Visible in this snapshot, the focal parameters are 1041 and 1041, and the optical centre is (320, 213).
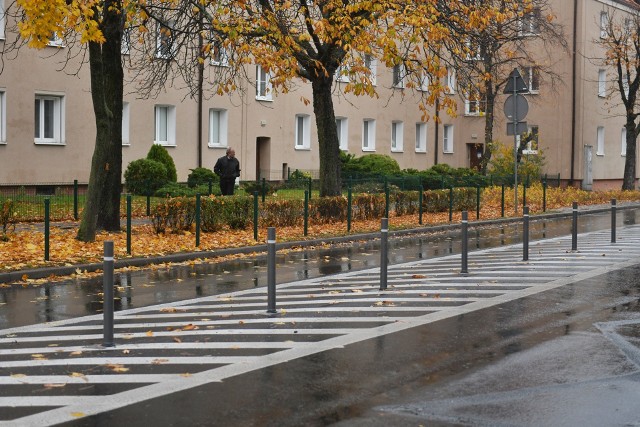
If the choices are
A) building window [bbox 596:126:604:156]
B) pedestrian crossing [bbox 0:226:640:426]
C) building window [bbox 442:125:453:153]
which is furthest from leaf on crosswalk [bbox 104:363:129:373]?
building window [bbox 596:126:604:156]

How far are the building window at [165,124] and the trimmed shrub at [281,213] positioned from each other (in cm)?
1525

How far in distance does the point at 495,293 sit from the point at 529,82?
129 feet

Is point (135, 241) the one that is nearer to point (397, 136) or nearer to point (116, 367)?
point (116, 367)

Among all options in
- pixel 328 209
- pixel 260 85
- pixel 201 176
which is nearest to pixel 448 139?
pixel 260 85

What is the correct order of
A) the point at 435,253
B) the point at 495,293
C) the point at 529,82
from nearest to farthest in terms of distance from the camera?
the point at 495,293
the point at 435,253
the point at 529,82

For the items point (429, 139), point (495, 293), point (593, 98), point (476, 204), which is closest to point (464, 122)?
point (429, 139)

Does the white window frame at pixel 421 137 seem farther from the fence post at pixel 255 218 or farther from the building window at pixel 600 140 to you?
the fence post at pixel 255 218

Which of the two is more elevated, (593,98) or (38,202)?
(593,98)

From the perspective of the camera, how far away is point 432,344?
982cm

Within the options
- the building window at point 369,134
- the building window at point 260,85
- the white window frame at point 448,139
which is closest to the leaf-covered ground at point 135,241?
the building window at point 260,85

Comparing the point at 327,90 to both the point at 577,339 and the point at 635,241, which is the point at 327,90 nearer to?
the point at 635,241

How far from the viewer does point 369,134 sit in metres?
51.5

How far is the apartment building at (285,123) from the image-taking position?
109 ft

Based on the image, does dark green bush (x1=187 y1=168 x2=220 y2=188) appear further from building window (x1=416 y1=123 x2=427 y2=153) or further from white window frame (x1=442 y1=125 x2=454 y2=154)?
white window frame (x1=442 y1=125 x2=454 y2=154)
